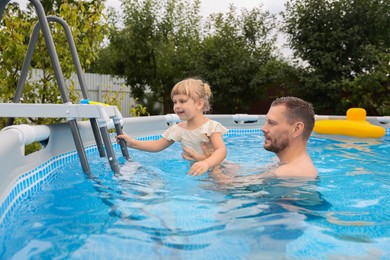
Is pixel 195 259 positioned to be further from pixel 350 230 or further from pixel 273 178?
pixel 273 178

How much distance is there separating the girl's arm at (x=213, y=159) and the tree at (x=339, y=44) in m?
8.53

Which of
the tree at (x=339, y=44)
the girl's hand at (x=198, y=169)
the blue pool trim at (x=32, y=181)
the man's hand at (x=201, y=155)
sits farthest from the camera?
the tree at (x=339, y=44)

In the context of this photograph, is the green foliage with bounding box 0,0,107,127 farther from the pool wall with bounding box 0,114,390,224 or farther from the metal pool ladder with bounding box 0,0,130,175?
the metal pool ladder with bounding box 0,0,130,175

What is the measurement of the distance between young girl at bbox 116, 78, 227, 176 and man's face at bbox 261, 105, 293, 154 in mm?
720

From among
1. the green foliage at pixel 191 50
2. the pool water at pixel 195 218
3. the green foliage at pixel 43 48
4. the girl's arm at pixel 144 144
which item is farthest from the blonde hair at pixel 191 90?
the green foliage at pixel 191 50

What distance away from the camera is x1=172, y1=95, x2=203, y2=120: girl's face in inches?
136

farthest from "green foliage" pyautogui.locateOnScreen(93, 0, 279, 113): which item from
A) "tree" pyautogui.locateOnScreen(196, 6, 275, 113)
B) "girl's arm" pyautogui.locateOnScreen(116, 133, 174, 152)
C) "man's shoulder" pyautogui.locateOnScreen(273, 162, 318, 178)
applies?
"man's shoulder" pyautogui.locateOnScreen(273, 162, 318, 178)

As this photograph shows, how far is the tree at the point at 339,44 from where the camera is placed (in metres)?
11.5

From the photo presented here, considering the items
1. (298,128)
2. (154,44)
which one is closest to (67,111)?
(298,128)

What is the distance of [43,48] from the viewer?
4734mm

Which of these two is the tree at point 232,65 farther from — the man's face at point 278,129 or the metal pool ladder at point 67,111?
the man's face at point 278,129

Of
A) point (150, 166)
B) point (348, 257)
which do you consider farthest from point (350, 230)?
point (150, 166)

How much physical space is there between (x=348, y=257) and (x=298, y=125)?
109 cm

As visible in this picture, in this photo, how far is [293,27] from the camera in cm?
1244
